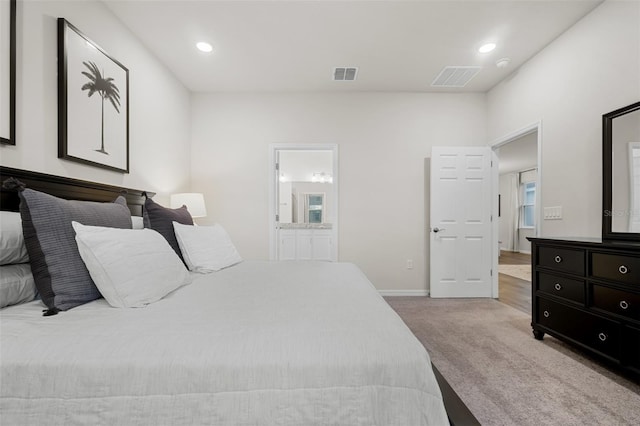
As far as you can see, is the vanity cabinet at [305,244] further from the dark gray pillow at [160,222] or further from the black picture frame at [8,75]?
the black picture frame at [8,75]

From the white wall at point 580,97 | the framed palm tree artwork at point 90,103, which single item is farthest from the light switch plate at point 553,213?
the framed palm tree artwork at point 90,103

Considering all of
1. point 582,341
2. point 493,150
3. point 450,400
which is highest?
point 493,150

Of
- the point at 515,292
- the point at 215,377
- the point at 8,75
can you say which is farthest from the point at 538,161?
the point at 8,75

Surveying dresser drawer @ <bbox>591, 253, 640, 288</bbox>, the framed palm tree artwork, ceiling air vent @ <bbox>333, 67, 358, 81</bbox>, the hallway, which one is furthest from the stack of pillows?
the hallway

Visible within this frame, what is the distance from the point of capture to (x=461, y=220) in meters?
3.64

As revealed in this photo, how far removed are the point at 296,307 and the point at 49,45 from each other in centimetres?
233

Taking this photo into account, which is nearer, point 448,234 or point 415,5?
point 415,5

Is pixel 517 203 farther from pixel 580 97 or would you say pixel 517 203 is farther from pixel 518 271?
pixel 580 97

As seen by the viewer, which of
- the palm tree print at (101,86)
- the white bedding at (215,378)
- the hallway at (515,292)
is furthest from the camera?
the hallway at (515,292)

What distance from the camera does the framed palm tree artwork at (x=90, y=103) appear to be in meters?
1.80

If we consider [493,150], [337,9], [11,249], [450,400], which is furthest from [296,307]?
[493,150]

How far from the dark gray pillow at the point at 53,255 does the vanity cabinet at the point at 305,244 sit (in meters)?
3.02

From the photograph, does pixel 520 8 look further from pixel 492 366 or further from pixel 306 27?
pixel 492 366

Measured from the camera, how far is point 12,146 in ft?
5.02
